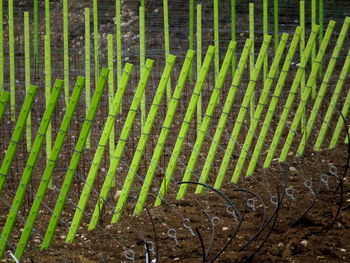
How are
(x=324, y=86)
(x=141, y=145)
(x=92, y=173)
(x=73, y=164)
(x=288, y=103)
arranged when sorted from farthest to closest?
(x=324, y=86)
(x=288, y=103)
(x=141, y=145)
(x=92, y=173)
(x=73, y=164)

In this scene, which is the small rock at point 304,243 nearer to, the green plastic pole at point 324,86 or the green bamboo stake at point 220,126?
the green bamboo stake at point 220,126

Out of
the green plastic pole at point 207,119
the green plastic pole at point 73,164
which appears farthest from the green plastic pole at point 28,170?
the green plastic pole at point 207,119

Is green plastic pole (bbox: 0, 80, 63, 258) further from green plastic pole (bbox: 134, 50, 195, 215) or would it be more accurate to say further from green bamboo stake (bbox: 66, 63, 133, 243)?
green plastic pole (bbox: 134, 50, 195, 215)

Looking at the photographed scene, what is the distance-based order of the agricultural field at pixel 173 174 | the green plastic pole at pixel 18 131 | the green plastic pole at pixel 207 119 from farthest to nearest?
the green plastic pole at pixel 207 119, the agricultural field at pixel 173 174, the green plastic pole at pixel 18 131

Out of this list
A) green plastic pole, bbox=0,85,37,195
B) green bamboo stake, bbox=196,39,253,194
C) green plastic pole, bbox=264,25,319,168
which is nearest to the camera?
green plastic pole, bbox=0,85,37,195

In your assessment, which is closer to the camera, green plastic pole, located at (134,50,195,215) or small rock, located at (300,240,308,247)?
small rock, located at (300,240,308,247)

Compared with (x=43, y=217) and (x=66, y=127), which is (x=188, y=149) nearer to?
(x=43, y=217)

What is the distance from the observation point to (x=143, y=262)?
5.44 m

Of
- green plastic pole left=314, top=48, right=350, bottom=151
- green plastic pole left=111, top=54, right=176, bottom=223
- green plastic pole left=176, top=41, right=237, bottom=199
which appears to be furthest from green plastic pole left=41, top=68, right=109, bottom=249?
green plastic pole left=314, top=48, right=350, bottom=151

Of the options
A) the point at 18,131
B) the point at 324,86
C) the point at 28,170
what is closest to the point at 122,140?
the point at 28,170

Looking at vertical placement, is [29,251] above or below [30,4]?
below

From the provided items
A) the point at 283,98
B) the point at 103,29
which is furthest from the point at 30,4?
the point at 283,98

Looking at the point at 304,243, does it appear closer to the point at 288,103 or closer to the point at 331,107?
the point at 288,103

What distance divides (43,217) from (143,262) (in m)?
1.46
